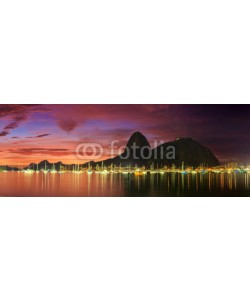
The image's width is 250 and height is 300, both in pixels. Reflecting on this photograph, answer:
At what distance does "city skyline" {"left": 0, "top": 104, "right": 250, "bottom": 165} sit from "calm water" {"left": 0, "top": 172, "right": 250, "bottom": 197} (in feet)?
1.35

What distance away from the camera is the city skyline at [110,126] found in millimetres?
6496

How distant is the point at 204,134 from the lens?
6.62 meters

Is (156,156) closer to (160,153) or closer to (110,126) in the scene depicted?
(160,153)

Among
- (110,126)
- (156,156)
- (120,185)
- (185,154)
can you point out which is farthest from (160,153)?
(110,126)

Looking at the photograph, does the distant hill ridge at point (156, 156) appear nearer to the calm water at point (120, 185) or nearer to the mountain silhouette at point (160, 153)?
the mountain silhouette at point (160, 153)

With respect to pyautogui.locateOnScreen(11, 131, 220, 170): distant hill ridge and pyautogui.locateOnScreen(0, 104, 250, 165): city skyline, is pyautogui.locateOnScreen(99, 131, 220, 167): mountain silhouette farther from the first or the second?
pyautogui.locateOnScreen(0, 104, 250, 165): city skyline

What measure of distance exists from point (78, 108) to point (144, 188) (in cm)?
190

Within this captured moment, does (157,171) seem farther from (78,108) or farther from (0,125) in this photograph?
(0,125)

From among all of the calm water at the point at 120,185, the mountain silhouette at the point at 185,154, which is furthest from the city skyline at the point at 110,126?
the calm water at the point at 120,185

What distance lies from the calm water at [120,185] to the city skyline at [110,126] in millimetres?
411

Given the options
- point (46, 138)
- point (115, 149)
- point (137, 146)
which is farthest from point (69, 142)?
point (137, 146)

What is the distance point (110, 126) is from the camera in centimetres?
658

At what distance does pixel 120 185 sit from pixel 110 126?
1113 mm

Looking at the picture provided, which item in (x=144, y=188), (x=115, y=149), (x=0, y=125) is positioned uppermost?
(x=0, y=125)
